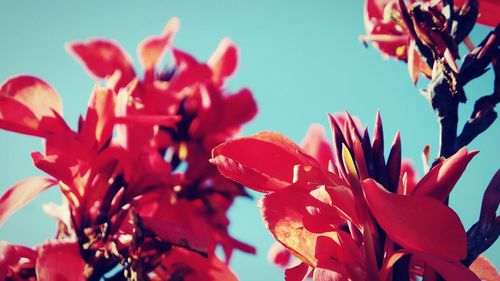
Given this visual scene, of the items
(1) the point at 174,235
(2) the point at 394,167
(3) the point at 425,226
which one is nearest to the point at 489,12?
(2) the point at 394,167

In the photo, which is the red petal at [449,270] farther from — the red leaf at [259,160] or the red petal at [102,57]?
the red petal at [102,57]

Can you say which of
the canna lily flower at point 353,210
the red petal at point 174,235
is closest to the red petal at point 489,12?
the canna lily flower at point 353,210

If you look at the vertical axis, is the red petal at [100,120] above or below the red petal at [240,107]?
above

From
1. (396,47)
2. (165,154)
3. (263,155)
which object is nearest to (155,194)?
(165,154)

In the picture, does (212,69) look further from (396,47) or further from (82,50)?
(396,47)

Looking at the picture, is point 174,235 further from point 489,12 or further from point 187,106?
point 489,12

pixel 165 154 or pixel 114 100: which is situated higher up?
pixel 114 100

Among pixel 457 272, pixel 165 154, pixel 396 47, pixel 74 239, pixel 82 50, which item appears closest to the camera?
pixel 457 272
